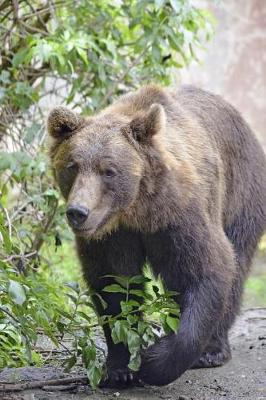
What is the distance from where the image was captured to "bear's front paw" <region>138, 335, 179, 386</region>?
17.1 feet

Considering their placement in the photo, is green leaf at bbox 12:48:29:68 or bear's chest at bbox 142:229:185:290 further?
green leaf at bbox 12:48:29:68

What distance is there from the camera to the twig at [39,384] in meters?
5.00

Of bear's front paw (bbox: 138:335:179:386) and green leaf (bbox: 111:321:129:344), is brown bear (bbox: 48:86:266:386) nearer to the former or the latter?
bear's front paw (bbox: 138:335:179:386)

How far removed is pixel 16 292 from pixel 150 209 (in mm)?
1252

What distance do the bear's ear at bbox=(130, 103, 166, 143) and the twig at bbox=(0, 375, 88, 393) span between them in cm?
140

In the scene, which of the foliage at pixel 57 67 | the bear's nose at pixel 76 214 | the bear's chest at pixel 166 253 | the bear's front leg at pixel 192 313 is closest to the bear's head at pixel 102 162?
the bear's nose at pixel 76 214

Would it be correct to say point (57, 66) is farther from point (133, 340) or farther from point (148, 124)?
point (133, 340)

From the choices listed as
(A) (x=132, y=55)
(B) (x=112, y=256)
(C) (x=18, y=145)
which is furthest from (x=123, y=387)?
(A) (x=132, y=55)

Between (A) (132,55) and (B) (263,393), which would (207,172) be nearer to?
(B) (263,393)

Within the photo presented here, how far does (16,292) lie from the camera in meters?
4.14

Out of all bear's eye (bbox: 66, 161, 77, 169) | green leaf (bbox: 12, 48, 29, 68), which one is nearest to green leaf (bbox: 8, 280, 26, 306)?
bear's eye (bbox: 66, 161, 77, 169)

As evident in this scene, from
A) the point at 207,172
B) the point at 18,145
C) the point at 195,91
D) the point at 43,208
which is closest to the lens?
the point at 207,172

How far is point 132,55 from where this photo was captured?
26.6 ft

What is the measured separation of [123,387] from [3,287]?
1.32 m
